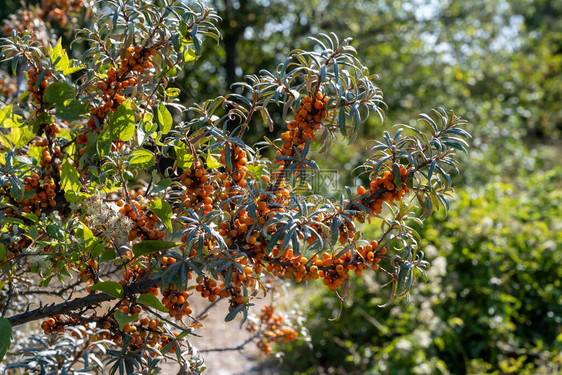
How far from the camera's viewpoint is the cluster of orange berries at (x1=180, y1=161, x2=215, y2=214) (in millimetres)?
1208

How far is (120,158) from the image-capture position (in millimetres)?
1253

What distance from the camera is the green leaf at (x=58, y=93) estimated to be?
1.29 metres

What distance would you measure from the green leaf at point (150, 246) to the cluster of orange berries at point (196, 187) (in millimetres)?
126

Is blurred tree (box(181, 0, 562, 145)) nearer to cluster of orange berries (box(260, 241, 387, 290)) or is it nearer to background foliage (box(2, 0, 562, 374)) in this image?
background foliage (box(2, 0, 562, 374))

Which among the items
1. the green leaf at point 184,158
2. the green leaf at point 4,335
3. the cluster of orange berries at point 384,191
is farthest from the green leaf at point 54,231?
the cluster of orange berries at point 384,191

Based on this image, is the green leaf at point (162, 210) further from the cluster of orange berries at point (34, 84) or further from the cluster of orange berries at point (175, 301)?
the cluster of orange berries at point (34, 84)

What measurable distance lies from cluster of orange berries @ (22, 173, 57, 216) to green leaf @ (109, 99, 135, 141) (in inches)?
10.6

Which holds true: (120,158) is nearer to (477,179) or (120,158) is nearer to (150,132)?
(150,132)

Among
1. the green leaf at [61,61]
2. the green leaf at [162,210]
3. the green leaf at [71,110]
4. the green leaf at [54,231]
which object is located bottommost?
the green leaf at [54,231]

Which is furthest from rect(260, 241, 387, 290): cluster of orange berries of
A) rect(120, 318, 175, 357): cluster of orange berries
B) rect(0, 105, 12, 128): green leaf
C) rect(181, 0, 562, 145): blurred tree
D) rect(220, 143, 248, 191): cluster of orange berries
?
rect(181, 0, 562, 145): blurred tree

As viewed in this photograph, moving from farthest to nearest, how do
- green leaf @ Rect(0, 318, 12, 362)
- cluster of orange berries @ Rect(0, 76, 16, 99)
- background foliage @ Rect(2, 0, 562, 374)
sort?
background foliage @ Rect(2, 0, 562, 374)
cluster of orange berries @ Rect(0, 76, 16, 99)
green leaf @ Rect(0, 318, 12, 362)

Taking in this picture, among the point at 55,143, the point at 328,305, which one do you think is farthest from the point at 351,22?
the point at 55,143

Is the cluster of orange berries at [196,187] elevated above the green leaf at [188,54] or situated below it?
below

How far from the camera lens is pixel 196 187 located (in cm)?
123
